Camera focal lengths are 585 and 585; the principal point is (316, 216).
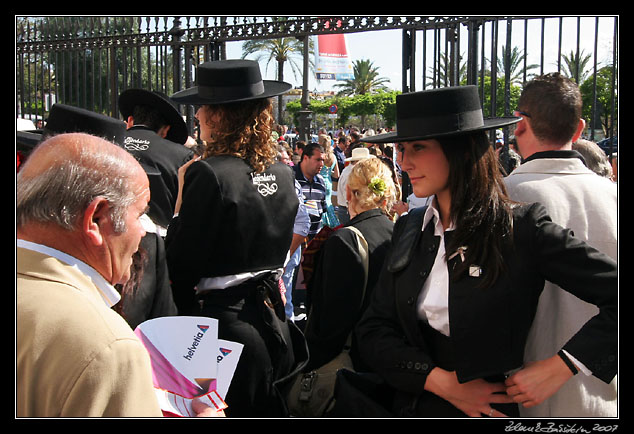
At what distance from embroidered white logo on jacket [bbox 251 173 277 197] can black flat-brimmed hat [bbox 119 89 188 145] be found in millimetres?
1479

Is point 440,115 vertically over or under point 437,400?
over

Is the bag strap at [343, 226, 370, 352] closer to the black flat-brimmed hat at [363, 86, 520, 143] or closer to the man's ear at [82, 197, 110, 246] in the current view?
the black flat-brimmed hat at [363, 86, 520, 143]

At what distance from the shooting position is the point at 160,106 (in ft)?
13.8

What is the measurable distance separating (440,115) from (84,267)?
1.42 m

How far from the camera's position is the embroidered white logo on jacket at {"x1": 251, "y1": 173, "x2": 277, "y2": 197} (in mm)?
2941

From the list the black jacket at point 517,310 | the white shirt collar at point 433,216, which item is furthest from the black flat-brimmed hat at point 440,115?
the black jacket at point 517,310

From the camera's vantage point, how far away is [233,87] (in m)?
3.12

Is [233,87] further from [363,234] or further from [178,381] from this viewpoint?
[178,381]

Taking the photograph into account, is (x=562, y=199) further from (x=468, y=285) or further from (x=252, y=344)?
(x=252, y=344)

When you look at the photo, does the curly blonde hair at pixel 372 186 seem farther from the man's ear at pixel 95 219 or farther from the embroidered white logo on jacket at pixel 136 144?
the man's ear at pixel 95 219

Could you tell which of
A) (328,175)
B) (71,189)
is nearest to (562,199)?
(71,189)

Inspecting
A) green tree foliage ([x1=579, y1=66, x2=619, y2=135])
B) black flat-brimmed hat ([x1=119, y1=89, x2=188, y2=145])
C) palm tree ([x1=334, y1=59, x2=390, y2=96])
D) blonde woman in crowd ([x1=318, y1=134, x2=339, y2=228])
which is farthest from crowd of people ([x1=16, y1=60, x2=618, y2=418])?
palm tree ([x1=334, y1=59, x2=390, y2=96])

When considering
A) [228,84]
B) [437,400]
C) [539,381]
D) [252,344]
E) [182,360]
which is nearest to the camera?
[182,360]

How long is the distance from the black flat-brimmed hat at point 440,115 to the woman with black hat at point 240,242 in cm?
88
